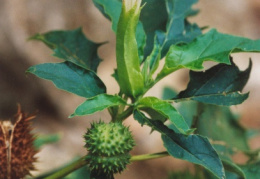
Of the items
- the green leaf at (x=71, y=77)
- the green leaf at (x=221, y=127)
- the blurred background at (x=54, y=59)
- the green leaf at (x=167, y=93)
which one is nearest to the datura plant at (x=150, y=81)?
the green leaf at (x=71, y=77)

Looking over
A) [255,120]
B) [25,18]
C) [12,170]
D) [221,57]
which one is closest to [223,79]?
[221,57]

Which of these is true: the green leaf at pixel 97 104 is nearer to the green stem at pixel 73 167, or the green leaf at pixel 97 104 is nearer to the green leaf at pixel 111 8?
the green stem at pixel 73 167

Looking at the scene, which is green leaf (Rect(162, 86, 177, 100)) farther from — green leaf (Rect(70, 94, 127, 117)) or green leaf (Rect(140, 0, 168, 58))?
green leaf (Rect(70, 94, 127, 117))

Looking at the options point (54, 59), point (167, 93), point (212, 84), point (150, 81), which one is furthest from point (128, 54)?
point (54, 59)

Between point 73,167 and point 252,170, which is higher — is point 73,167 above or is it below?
above

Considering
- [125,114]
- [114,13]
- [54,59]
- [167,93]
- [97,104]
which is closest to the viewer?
[97,104]

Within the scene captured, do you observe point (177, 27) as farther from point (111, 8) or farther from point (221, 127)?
point (221, 127)
